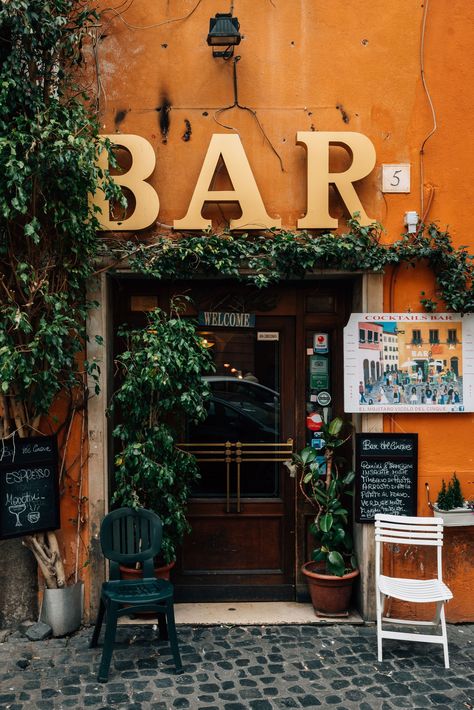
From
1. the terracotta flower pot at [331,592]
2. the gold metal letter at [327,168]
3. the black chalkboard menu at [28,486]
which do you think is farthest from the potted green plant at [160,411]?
the gold metal letter at [327,168]

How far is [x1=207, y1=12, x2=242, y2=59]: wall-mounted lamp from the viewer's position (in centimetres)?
507

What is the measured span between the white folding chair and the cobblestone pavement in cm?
18

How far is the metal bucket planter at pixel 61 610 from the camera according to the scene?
16.5 ft

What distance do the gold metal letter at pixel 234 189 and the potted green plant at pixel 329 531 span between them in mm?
1796

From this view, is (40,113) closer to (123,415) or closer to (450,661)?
(123,415)

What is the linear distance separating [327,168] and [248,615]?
3643 mm

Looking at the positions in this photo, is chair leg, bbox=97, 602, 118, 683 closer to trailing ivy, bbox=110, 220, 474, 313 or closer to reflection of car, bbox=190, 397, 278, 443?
reflection of car, bbox=190, 397, 278, 443

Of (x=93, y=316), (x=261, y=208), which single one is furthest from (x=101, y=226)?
(x=261, y=208)

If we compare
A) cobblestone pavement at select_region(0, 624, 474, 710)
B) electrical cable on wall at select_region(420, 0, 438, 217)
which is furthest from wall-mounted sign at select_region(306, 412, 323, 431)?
electrical cable on wall at select_region(420, 0, 438, 217)

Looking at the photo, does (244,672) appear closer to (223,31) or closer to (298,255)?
(298,255)

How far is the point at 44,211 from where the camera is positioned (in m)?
4.66

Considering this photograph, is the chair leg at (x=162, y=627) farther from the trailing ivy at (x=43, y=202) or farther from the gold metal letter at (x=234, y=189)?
the gold metal letter at (x=234, y=189)

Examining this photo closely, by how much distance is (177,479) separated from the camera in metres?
5.20

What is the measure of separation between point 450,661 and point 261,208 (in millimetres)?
3600
